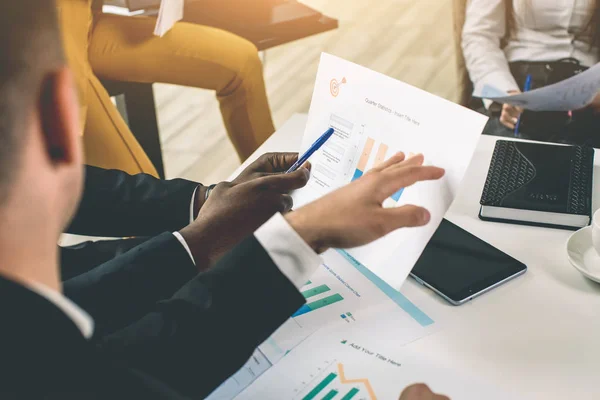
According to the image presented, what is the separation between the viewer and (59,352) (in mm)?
409

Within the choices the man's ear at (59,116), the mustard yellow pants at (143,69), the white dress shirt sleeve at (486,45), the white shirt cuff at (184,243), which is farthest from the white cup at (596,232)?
the mustard yellow pants at (143,69)

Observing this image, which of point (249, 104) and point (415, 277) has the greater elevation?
point (415, 277)

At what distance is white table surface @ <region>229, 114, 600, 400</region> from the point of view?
2.14 feet

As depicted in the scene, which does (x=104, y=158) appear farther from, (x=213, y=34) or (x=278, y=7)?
(x=278, y=7)

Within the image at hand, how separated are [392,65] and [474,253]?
2520mm

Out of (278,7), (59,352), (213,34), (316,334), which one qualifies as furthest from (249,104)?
(59,352)

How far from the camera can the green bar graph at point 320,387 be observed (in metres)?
0.63

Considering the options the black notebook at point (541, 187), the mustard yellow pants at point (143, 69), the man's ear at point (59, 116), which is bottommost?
the mustard yellow pants at point (143, 69)

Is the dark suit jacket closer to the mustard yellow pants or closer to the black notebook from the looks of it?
the black notebook

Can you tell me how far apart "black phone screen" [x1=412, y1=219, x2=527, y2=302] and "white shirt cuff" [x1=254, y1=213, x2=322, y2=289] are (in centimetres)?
24

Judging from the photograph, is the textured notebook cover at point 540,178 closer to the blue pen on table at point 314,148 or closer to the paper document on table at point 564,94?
the paper document on table at point 564,94

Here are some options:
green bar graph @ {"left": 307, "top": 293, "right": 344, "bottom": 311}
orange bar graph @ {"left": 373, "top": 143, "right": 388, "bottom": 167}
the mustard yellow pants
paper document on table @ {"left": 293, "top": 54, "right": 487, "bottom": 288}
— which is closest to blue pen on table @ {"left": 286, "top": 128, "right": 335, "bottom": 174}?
paper document on table @ {"left": 293, "top": 54, "right": 487, "bottom": 288}

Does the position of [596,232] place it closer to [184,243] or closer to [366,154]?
[366,154]

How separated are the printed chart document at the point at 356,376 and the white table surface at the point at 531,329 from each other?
2 cm
